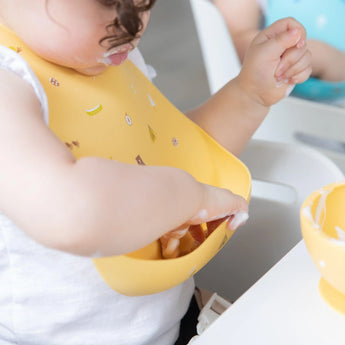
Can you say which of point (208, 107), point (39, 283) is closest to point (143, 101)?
point (208, 107)

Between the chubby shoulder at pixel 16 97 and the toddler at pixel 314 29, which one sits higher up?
the chubby shoulder at pixel 16 97

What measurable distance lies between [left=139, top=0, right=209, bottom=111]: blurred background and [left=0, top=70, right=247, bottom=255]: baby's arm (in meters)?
1.48

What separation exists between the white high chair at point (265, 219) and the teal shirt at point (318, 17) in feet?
0.89

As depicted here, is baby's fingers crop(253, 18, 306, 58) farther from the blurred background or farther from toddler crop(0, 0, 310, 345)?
the blurred background

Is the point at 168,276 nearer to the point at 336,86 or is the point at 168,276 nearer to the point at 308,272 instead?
the point at 308,272

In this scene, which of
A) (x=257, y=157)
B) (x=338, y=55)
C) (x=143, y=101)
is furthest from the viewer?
(x=338, y=55)

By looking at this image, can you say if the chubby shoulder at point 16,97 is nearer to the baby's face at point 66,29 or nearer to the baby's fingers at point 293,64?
the baby's face at point 66,29

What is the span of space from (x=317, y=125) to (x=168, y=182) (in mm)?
667

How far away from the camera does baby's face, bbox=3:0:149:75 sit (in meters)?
0.43

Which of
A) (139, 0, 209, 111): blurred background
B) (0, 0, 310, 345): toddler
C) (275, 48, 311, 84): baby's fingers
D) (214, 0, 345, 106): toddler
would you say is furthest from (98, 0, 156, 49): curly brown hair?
(139, 0, 209, 111): blurred background

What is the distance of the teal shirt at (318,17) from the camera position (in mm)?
938

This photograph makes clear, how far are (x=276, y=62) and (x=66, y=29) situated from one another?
0.29 m

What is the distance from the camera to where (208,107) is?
71cm

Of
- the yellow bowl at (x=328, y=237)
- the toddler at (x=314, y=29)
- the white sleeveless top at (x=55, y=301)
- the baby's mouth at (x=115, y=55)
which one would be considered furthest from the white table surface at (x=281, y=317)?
the toddler at (x=314, y=29)
